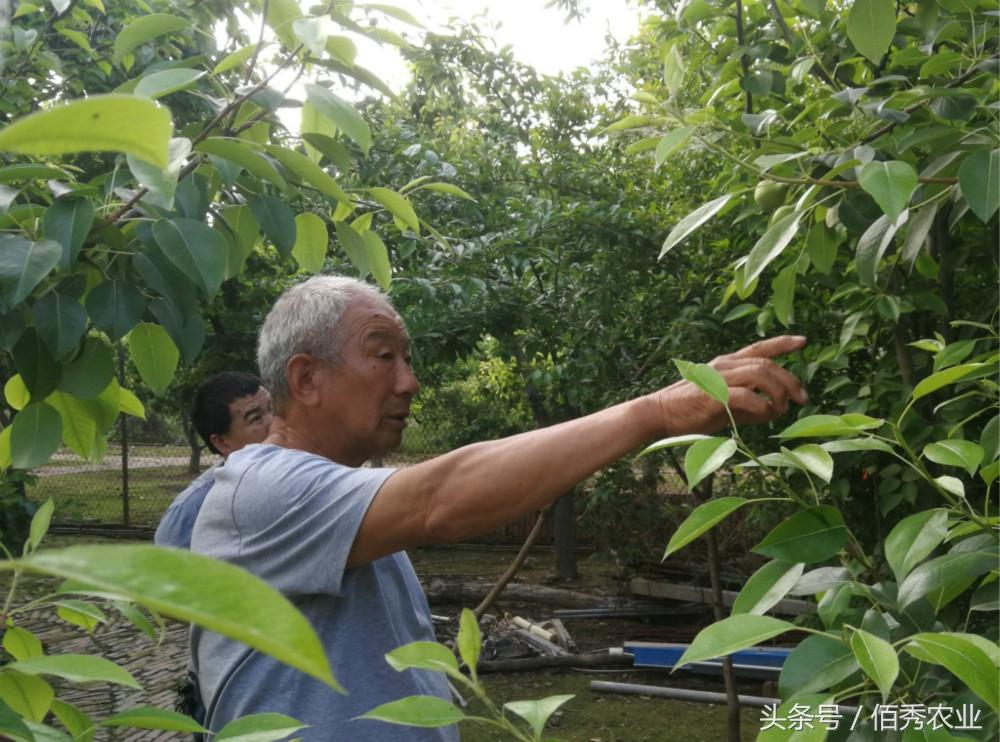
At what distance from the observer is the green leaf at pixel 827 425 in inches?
36.2

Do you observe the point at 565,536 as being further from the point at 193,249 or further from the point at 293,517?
the point at 193,249

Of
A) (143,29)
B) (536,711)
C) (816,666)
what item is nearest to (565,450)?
(816,666)

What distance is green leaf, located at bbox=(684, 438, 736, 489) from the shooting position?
0.89 m

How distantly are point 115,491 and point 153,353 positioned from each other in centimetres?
1222

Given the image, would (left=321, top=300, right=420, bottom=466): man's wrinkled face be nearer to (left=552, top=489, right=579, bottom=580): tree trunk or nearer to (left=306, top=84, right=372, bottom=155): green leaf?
(left=306, top=84, right=372, bottom=155): green leaf

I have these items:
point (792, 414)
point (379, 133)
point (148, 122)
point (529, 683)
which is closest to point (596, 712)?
point (529, 683)

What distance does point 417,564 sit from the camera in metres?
9.48

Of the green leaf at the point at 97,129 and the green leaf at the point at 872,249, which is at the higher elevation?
the green leaf at the point at 872,249

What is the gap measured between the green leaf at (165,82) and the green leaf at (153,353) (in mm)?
417

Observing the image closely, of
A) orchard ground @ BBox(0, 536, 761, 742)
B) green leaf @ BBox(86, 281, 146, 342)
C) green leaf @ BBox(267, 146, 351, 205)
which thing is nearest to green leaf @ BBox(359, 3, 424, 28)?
green leaf @ BBox(267, 146, 351, 205)

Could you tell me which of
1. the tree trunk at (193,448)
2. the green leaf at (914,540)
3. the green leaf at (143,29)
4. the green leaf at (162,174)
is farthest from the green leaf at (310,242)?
the tree trunk at (193,448)

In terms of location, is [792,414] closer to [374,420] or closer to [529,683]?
[374,420]

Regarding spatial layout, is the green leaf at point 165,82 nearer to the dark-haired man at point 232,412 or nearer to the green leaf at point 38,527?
the green leaf at point 38,527

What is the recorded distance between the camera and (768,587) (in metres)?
0.98
